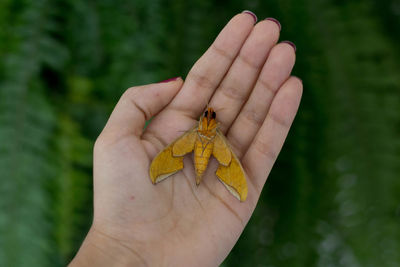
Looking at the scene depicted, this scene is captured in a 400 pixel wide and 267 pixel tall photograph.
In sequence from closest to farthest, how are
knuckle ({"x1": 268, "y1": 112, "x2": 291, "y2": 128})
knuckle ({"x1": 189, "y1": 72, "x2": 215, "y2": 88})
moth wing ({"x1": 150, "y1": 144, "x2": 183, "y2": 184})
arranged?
moth wing ({"x1": 150, "y1": 144, "x2": 183, "y2": 184}), knuckle ({"x1": 268, "y1": 112, "x2": 291, "y2": 128}), knuckle ({"x1": 189, "y1": 72, "x2": 215, "y2": 88})

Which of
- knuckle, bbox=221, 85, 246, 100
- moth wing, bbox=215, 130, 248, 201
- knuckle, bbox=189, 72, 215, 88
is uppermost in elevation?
knuckle, bbox=189, 72, 215, 88

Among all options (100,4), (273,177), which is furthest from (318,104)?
(100,4)

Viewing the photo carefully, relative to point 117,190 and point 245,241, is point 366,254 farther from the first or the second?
point 117,190

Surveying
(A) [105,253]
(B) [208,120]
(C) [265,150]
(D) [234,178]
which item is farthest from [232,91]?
(A) [105,253]

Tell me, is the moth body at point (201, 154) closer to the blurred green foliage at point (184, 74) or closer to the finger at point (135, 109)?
the finger at point (135, 109)

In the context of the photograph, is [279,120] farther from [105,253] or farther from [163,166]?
[105,253]

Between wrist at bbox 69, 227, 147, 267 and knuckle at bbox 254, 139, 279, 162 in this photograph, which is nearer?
wrist at bbox 69, 227, 147, 267

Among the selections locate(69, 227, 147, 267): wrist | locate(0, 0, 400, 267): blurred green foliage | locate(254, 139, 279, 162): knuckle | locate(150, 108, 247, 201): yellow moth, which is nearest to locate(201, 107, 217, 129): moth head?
locate(150, 108, 247, 201): yellow moth

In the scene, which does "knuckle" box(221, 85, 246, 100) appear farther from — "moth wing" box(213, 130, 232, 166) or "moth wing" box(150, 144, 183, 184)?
"moth wing" box(150, 144, 183, 184)
